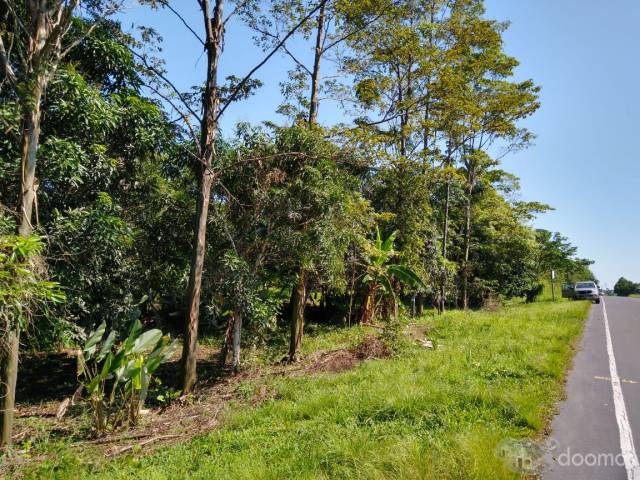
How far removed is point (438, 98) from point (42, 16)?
11.7m

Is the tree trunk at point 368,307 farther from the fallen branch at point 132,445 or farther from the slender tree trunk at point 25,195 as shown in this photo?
the slender tree trunk at point 25,195

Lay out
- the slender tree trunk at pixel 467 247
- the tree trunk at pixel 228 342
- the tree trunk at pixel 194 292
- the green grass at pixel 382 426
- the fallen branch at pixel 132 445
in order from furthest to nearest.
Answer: the slender tree trunk at pixel 467 247 → the tree trunk at pixel 228 342 → the tree trunk at pixel 194 292 → the fallen branch at pixel 132 445 → the green grass at pixel 382 426

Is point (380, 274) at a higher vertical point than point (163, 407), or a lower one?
higher

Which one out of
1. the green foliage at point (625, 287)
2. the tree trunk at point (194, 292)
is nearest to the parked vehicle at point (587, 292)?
the tree trunk at point (194, 292)

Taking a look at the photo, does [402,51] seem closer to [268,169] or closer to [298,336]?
[268,169]

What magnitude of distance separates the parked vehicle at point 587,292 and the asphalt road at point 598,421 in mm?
18787

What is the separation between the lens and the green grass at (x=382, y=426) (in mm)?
4523

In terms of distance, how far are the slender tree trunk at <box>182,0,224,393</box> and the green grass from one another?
203 centimetres

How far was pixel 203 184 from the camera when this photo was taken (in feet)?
30.4

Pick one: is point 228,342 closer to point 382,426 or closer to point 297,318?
point 297,318

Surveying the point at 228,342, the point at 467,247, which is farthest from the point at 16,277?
the point at 467,247

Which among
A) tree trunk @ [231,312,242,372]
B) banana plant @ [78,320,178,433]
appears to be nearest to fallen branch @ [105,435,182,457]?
banana plant @ [78,320,178,433]

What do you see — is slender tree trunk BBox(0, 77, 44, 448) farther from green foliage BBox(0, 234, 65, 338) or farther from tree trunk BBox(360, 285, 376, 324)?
tree trunk BBox(360, 285, 376, 324)

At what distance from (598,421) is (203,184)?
26.4 ft
